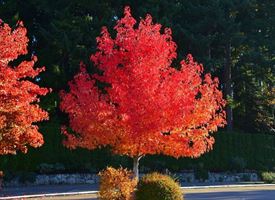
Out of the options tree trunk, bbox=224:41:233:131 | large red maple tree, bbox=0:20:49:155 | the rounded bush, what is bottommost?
the rounded bush

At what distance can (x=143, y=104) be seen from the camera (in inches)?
819

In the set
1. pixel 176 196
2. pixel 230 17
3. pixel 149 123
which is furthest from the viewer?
pixel 230 17

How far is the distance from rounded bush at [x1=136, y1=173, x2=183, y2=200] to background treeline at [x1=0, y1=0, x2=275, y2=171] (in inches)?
663

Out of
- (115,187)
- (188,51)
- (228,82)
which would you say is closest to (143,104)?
(115,187)

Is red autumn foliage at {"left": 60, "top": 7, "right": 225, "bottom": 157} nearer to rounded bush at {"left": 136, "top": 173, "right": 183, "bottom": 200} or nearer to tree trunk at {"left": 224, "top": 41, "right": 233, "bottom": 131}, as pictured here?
rounded bush at {"left": 136, "top": 173, "right": 183, "bottom": 200}

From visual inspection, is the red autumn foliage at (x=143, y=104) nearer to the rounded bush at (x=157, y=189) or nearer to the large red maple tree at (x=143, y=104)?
the large red maple tree at (x=143, y=104)

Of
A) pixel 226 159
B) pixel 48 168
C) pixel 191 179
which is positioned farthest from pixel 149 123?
pixel 226 159

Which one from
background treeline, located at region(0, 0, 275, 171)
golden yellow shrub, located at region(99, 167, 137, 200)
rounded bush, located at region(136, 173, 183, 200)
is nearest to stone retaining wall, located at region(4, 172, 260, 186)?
background treeline, located at region(0, 0, 275, 171)

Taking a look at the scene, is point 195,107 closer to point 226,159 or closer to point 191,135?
point 191,135

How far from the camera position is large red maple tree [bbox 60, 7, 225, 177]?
20.8 meters

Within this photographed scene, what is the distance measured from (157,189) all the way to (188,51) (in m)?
24.3

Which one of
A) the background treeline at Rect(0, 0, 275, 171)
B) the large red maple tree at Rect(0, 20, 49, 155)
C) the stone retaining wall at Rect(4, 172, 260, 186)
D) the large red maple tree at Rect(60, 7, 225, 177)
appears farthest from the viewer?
the background treeline at Rect(0, 0, 275, 171)

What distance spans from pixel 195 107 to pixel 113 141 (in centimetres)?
350

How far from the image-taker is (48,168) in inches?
1329
